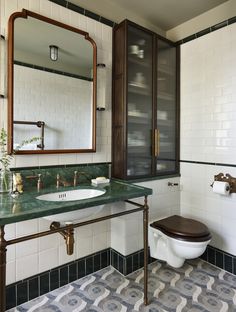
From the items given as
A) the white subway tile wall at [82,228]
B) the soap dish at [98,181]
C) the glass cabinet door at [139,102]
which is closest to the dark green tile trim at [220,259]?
the white subway tile wall at [82,228]

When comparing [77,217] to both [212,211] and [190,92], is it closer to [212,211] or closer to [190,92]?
[212,211]

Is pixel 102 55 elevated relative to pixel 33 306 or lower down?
elevated

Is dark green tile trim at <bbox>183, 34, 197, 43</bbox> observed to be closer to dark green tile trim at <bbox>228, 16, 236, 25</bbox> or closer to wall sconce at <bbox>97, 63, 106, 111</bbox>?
dark green tile trim at <bbox>228, 16, 236, 25</bbox>

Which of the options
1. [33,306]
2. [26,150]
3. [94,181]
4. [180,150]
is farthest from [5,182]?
[180,150]

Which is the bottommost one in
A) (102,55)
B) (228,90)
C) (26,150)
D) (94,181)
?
(94,181)

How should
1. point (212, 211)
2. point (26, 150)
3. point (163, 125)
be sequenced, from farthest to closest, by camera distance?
1. point (163, 125)
2. point (212, 211)
3. point (26, 150)

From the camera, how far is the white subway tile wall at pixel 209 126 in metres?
2.03

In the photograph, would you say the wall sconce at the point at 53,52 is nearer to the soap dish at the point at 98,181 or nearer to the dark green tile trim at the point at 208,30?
the soap dish at the point at 98,181

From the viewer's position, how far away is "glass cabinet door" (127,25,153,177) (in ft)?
6.70

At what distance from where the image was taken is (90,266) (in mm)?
2010

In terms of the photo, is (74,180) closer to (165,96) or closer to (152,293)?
(152,293)

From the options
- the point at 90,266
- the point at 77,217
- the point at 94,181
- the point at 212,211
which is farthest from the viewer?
the point at 212,211

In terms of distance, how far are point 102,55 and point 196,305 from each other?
219 centimetres

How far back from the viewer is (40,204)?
1245mm
